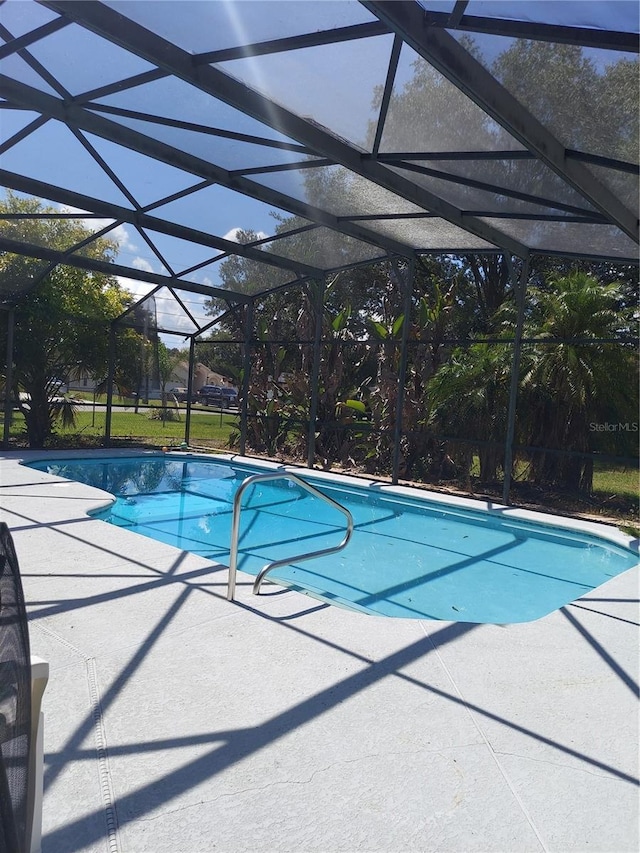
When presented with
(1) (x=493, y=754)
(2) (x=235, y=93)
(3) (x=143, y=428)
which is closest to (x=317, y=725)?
(1) (x=493, y=754)

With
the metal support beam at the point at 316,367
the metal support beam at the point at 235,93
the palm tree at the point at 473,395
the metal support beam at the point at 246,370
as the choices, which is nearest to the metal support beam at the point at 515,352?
the palm tree at the point at 473,395

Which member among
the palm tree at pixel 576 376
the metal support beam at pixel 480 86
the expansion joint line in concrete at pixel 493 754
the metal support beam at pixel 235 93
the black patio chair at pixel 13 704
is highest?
the metal support beam at pixel 235 93

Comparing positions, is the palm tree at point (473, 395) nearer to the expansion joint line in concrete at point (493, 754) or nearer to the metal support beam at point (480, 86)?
the metal support beam at point (480, 86)

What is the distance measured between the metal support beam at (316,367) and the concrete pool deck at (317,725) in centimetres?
716

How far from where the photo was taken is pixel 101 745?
2.54 metres

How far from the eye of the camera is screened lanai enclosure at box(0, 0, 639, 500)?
413 centimetres

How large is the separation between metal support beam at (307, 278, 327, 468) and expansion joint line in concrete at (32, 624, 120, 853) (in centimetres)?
831

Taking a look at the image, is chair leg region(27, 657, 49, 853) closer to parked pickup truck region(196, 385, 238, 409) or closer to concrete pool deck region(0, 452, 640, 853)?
concrete pool deck region(0, 452, 640, 853)

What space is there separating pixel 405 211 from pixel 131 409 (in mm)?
8407

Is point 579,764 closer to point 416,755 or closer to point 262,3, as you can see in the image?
point 416,755

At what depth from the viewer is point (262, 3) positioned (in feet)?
12.6

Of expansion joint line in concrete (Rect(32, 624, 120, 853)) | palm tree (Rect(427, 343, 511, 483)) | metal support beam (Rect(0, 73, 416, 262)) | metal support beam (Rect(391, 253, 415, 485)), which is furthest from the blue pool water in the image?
metal support beam (Rect(0, 73, 416, 262))
